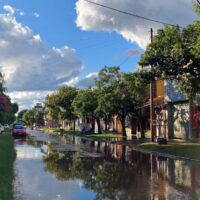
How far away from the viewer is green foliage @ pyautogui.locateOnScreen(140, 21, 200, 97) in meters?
25.5

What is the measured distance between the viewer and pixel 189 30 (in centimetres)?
2619

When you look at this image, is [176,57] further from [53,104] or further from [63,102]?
[53,104]

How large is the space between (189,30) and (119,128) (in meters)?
47.8

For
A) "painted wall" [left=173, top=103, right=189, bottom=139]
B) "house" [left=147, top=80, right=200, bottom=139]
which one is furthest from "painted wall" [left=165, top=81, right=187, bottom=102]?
"painted wall" [left=173, top=103, right=189, bottom=139]

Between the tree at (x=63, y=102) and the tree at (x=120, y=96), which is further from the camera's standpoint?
the tree at (x=63, y=102)

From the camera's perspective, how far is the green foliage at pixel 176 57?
2548cm

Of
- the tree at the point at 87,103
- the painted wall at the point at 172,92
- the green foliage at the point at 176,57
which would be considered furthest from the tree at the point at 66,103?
the green foliage at the point at 176,57

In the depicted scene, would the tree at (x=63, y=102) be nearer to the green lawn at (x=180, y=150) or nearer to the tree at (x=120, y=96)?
the tree at (x=120, y=96)

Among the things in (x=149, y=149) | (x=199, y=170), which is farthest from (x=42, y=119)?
(x=199, y=170)

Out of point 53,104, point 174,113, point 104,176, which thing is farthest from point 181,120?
point 53,104

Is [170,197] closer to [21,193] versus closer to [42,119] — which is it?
[21,193]

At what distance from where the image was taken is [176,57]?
84.4 ft

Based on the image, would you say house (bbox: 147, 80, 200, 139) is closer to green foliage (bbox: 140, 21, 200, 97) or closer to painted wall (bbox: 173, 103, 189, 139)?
A: painted wall (bbox: 173, 103, 189, 139)

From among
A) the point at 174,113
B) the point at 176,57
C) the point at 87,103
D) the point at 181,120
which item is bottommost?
the point at 181,120
